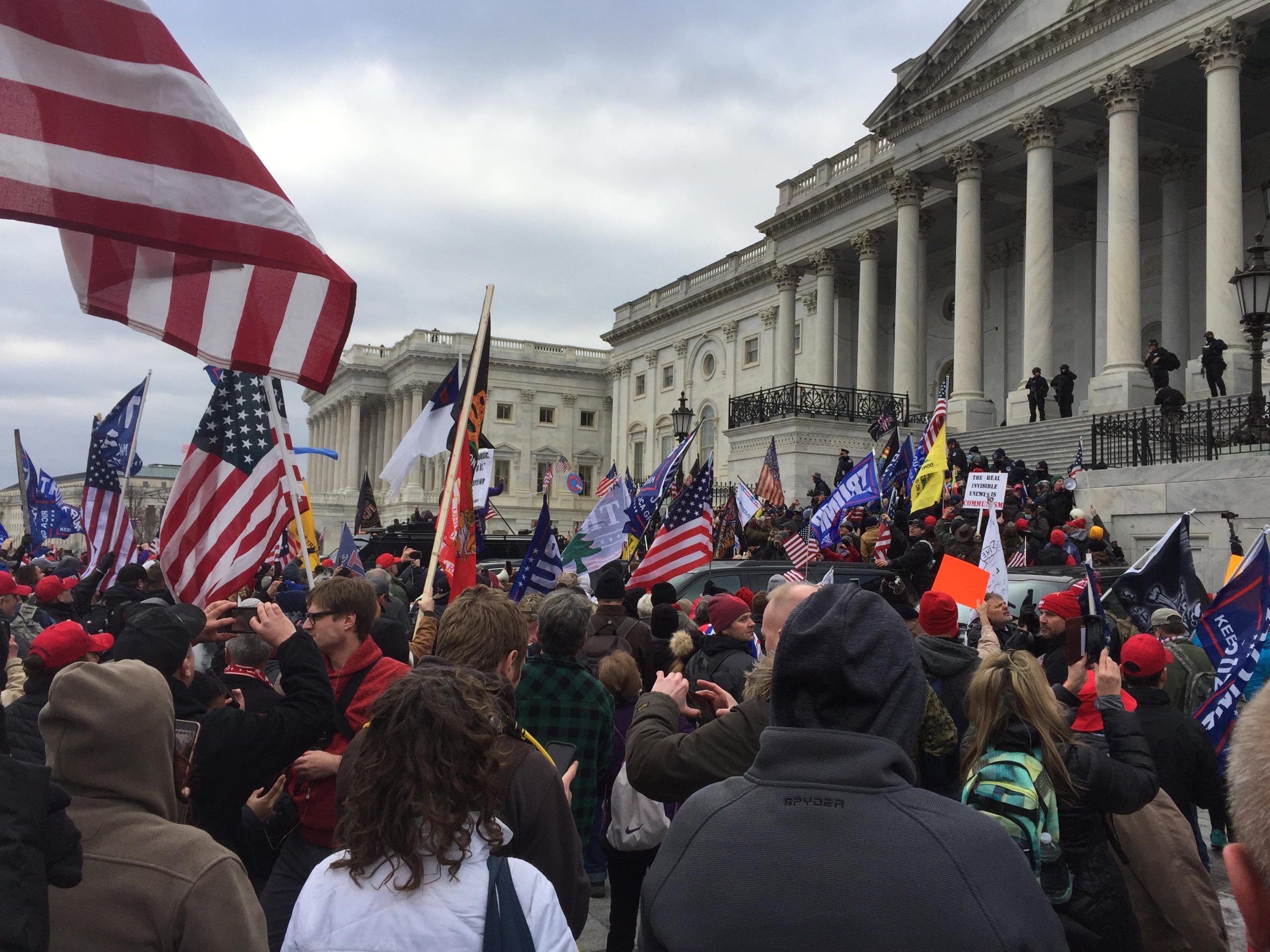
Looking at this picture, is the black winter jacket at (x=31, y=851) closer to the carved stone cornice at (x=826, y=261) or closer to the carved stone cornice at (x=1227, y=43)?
the carved stone cornice at (x=1227, y=43)

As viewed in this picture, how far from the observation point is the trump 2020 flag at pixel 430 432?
31.0 feet

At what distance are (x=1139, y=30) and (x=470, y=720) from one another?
26.2 metres

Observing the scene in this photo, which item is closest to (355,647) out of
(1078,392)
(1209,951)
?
(1209,951)

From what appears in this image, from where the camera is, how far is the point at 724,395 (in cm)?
4931

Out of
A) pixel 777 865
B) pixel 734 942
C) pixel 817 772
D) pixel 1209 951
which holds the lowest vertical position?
pixel 1209 951

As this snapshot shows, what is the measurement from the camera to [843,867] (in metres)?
1.76

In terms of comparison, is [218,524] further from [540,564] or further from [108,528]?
[108,528]

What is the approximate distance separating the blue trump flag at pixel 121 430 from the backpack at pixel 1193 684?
10.5 m

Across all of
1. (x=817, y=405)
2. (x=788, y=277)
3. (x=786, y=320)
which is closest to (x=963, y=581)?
→ (x=817, y=405)

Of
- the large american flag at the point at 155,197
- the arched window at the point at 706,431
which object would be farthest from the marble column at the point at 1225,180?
the arched window at the point at 706,431

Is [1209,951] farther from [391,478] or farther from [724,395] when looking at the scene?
[724,395]

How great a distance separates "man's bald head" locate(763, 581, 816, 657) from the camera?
3.85m

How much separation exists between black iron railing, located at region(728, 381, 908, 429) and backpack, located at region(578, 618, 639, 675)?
2271 centimetres

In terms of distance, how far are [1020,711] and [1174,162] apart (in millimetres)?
29243
